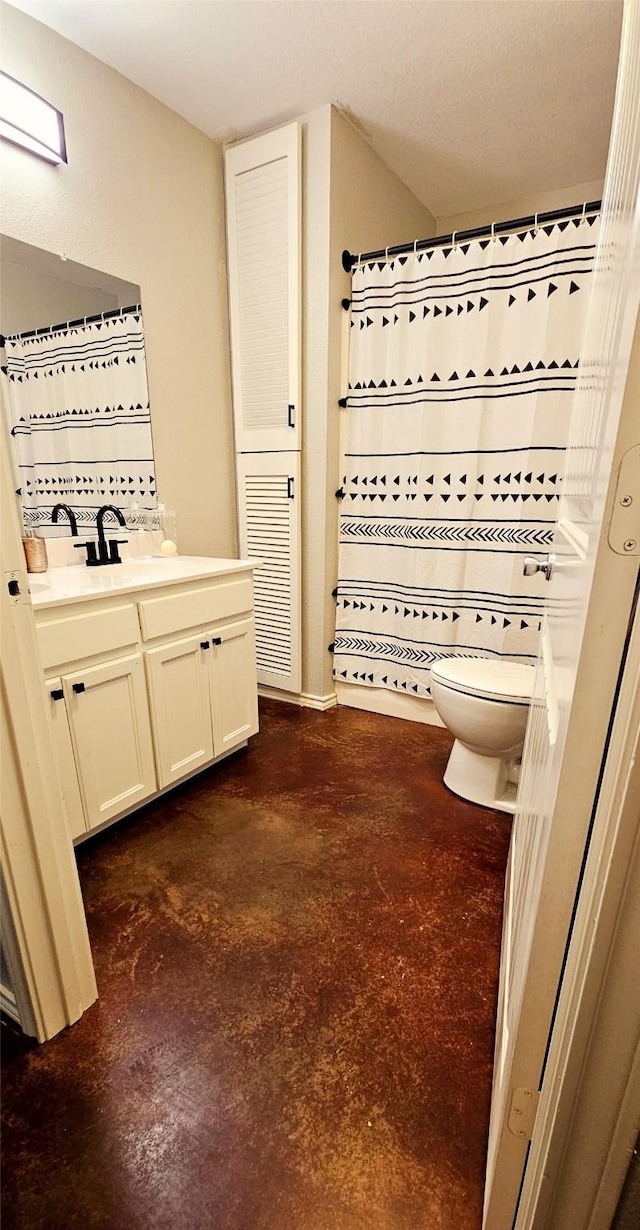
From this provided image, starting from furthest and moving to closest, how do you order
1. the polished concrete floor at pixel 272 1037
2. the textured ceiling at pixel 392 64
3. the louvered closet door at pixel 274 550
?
the louvered closet door at pixel 274 550 < the textured ceiling at pixel 392 64 < the polished concrete floor at pixel 272 1037

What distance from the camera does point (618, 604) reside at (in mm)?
435

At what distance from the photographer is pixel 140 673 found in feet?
5.04

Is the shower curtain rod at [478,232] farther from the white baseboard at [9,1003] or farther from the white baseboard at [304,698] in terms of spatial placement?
the white baseboard at [9,1003]

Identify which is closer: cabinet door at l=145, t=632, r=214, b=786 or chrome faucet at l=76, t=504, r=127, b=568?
cabinet door at l=145, t=632, r=214, b=786

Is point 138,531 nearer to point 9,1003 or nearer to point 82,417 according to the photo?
point 82,417

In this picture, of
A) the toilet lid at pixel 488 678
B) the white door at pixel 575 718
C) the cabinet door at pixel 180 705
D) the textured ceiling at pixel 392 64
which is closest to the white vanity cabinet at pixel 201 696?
the cabinet door at pixel 180 705

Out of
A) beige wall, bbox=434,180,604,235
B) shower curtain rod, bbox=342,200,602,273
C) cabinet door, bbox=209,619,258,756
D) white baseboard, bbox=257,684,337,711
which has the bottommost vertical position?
white baseboard, bbox=257,684,337,711

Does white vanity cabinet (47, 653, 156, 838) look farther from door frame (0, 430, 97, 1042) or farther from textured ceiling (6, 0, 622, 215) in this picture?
textured ceiling (6, 0, 622, 215)

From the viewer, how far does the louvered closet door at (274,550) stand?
232 cm

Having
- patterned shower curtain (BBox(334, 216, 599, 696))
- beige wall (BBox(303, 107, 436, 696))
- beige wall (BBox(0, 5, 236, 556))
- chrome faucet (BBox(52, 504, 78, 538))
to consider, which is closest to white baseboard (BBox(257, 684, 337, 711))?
beige wall (BBox(303, 107, 436, 696))

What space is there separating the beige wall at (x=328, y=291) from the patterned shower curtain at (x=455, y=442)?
0.30ft

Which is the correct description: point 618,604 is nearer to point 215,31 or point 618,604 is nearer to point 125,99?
point 215,31

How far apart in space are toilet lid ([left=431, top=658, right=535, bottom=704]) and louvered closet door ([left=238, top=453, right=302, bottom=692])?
90cm

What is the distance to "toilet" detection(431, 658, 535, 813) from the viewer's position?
1.53m
